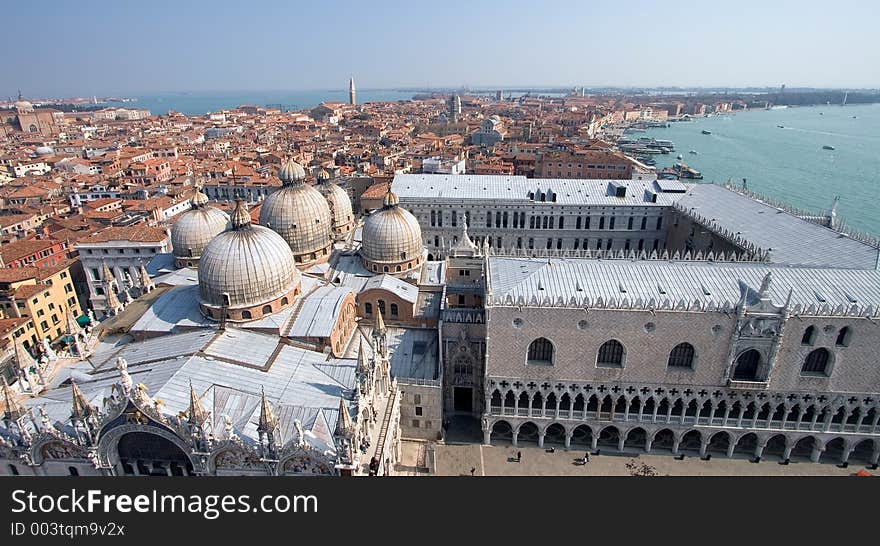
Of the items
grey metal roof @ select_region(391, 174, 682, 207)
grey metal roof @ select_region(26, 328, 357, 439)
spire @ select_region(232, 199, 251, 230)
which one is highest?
spire @ select_region(232, 199, 251, 230)

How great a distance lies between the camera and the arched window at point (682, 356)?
32.5 metres

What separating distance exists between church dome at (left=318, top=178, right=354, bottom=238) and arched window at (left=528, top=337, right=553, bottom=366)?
24.0 m

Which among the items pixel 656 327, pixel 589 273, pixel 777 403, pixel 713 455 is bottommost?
pixel 713 455

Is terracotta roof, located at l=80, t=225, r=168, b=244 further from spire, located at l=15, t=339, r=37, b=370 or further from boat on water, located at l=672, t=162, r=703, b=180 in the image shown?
boat on water, located at l=672, t=162, r=703, b=180

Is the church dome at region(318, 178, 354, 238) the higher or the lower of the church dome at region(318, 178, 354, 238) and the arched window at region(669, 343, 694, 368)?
the higher

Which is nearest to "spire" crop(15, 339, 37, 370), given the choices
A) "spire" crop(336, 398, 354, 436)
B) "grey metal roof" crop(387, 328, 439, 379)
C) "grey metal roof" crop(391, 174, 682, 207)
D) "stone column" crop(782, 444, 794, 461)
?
"spire" crop(336, 398, 354, 436)

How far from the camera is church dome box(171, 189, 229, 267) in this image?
41.8m

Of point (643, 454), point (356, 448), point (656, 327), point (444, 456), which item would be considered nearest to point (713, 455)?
point (643, 454)

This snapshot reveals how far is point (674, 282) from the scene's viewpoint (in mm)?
33062

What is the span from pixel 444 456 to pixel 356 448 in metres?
13.3

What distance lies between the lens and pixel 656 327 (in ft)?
104

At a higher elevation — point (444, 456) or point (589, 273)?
point (589, 273)
